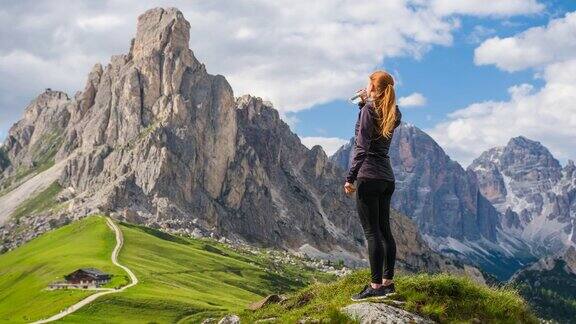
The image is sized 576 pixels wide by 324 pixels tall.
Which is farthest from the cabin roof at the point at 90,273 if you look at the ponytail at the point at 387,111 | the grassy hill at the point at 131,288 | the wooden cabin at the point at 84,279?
the ponytail at the point at 387,111

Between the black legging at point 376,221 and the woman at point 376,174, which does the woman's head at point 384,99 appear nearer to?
the woman at point 376,174

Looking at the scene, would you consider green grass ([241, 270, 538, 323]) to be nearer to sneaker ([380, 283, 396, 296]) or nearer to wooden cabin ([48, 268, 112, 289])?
sneaker ([380, 283, 396, 296])

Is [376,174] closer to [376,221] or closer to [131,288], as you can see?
[376,221]

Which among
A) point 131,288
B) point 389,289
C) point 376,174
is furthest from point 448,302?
point 131,288

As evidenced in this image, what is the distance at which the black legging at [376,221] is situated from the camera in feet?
62.6

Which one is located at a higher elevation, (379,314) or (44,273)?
(379,314)

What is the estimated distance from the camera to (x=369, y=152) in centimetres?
1920

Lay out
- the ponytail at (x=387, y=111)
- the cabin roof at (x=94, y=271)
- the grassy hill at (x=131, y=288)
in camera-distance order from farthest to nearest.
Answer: the cabin roof at (x=94, y=271) < the grassy hill at (x=131, y=288) < the ponytail at (x=387, y=111)

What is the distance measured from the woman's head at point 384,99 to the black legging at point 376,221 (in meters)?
1.54

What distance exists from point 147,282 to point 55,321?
40.2m

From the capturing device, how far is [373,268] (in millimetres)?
19297

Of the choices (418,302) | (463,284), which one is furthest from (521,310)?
(418,302)

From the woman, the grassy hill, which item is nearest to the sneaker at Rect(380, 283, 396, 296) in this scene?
the woman

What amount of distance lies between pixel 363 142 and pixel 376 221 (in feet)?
7.67
